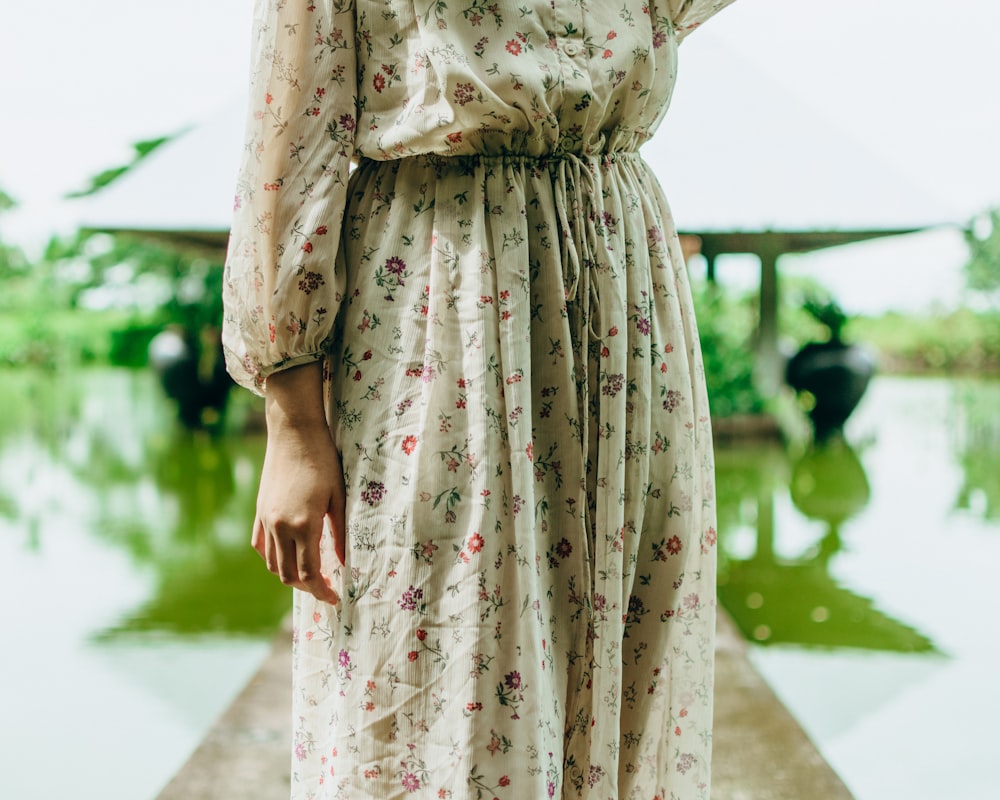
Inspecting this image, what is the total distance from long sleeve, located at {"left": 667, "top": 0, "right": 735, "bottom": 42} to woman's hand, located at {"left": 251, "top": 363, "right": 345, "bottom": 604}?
44 centimetres

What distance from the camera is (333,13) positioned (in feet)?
2.40

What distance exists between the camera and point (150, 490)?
4.95 metres

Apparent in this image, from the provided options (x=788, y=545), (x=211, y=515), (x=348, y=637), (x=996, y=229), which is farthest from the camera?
(x=996, y=229)

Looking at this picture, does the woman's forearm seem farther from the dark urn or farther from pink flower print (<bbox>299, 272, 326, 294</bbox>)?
the dark urn

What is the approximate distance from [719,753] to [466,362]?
1257 mm

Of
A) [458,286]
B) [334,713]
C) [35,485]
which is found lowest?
[35,485]

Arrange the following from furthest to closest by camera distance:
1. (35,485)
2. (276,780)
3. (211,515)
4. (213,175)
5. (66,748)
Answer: (213,175) < (35,485) < (211,515) < (66,748) < (276,780)

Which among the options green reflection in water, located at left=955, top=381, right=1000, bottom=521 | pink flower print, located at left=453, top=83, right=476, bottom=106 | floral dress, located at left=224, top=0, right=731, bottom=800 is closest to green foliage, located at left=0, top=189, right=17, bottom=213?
green reflection in water, located at left=955, top=381, right=1000, bottom=521

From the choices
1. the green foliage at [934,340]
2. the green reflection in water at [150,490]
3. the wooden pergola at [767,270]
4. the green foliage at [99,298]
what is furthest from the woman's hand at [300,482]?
the wooden pergola at [767,270]

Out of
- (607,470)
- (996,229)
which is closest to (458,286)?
(607,470)

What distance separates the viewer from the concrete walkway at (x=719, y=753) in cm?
157

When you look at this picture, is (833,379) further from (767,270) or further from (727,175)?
(727,175)

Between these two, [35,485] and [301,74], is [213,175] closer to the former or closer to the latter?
[35,485]

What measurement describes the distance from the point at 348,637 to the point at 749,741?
127 centimetres
